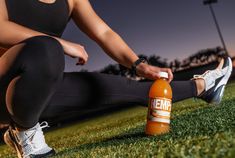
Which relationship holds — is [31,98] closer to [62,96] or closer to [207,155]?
[62,96]

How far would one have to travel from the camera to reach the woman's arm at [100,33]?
3523 millimetres

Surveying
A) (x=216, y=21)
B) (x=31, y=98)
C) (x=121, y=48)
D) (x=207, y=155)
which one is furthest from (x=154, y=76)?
(x=216, y=21)

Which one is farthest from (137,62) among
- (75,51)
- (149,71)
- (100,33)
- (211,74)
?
(211,74)

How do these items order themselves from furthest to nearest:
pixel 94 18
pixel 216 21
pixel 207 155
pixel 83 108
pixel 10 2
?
pixel 216 21
pixel 94 18
pixel 83 108
pixel 10 2
pixel 207 155

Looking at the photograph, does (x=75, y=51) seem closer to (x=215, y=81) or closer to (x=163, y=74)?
(x=163, y=74)

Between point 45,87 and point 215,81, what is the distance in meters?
2.07

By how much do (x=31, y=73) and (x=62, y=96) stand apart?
62 centimetres

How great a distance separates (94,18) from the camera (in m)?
3.64

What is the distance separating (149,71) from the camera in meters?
3.19

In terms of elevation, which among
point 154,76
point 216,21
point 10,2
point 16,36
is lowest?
point 154,76

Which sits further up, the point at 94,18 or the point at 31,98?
the point at 94,18

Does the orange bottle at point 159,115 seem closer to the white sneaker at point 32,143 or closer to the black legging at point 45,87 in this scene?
the black legging at point 45,87

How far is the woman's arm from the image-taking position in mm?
3523

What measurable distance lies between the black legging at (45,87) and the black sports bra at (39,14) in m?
0.40
